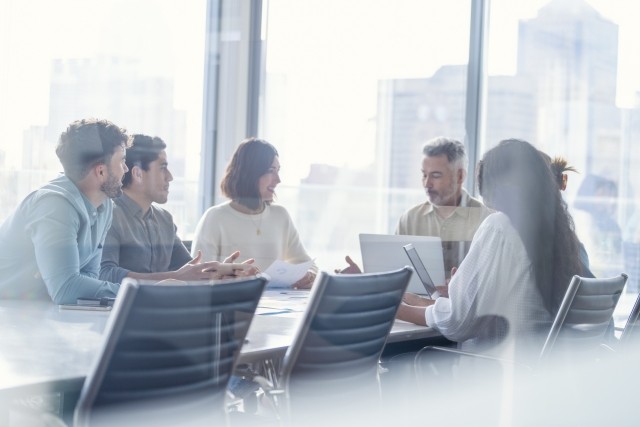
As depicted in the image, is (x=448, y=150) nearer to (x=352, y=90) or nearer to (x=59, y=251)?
(x=352, y=90)

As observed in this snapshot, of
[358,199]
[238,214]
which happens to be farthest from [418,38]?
[238,214]

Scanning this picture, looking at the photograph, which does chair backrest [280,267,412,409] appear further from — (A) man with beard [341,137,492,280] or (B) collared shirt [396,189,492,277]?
(A) man with beard [341,137,492,280]

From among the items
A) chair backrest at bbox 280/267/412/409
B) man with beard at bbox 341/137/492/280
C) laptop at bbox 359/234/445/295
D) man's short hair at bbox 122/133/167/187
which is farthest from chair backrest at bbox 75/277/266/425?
man with beard at bbox 341/137/492/280

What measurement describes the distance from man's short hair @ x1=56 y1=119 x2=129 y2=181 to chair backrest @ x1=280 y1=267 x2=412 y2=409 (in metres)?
1.31

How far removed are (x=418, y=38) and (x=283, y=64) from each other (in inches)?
38.9

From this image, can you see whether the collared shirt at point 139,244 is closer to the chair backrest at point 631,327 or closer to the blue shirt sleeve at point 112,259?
the blue shirt sleeve at point 112,259

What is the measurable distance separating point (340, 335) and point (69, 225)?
1.16m

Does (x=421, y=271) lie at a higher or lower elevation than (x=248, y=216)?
lower

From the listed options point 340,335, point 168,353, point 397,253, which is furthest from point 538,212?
point 168,353

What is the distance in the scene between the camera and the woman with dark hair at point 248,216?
430cm

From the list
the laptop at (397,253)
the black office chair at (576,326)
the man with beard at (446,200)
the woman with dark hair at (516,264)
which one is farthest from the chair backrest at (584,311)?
the man with beard at (446,200)

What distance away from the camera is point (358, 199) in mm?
6387

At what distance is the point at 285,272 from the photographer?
387cm

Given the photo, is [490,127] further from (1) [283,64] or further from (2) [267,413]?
(2) [267,413]
